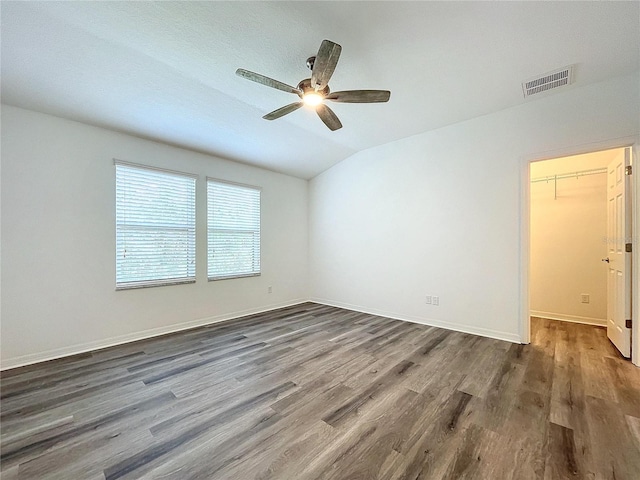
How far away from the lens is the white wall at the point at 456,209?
2918mm

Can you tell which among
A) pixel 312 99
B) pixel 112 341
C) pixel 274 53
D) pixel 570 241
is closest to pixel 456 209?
pixel 570 241

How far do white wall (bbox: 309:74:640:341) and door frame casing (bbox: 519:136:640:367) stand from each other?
26 millimetres

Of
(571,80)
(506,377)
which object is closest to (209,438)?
(506,377)

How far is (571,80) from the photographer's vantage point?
270 cm

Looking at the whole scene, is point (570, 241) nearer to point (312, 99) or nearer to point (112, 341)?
point (312, 99)

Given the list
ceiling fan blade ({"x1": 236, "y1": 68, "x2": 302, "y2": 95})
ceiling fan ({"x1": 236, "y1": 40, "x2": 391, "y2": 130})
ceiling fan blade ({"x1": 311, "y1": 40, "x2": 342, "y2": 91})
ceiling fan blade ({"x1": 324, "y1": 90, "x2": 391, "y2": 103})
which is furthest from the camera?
ceiling fan blade ({"x1": 324, "y1": 90, "x2": 391, "y2": 103})

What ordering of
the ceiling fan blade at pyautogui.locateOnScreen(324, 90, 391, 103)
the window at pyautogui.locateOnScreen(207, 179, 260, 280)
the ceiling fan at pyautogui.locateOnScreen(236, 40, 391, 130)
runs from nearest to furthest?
the ceiling fan at pyautogui.locateOnScreen(236, 40, 391, 130) < the ceiling fan blade at pyautogui.locateOnScreen(324, 90, 391, 103) < the window at pyautogui.locateOnScreen(207, 179, 260, 280)

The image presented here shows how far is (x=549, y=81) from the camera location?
2.71 meters

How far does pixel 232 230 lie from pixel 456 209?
350cm

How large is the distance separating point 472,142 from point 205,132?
141 inches

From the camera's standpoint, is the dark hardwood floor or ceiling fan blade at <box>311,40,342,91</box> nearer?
the dark hardwood floor

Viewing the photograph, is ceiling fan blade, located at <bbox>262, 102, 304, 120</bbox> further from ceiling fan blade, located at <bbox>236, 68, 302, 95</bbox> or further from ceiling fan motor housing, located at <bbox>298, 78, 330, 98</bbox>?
ceiling fan blade, located at <bbox>236, 68, 302, 95</bbox>

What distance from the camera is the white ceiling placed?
196cm

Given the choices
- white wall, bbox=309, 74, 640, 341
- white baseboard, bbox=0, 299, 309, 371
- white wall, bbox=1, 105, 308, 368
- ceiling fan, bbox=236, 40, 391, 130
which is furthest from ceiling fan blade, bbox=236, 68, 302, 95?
white baseboard, bbox=0, 299, 309, 371
